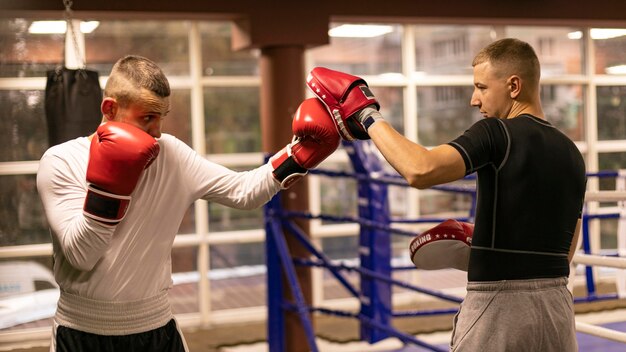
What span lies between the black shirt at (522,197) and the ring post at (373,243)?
2882mm

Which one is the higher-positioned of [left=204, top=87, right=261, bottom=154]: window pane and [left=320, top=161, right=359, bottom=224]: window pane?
[left=204, top=87, right=261, bottom=154]: window pane

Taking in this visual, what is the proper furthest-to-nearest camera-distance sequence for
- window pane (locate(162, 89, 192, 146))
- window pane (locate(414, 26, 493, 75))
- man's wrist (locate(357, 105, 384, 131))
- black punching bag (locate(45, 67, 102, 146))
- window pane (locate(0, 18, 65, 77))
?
window pane (locate(414, 26, 493, 75)) < window pane (locate(162, 89, 192, 146)) < window pane (locate(0, 18, 65, 77)) < black punching bag (locate(45, 67, 102, 146)) < man's wrist (locate(357, 105, 384, 131))

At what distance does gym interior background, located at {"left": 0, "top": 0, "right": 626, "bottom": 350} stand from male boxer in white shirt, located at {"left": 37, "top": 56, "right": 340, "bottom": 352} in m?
2.59

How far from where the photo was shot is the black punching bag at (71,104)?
10.9 feet

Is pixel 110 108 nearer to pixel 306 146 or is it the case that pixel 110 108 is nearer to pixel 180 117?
pixel 306 146

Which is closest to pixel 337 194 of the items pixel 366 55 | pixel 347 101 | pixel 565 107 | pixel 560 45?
pixel 366 55

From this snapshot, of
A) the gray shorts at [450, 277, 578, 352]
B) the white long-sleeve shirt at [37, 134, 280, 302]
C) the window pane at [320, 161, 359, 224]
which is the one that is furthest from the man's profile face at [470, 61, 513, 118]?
the window pane at [320, 161, 359, 224]

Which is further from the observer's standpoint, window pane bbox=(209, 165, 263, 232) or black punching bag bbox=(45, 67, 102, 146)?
→ window pane bbox=(209, 165, 263, 232)

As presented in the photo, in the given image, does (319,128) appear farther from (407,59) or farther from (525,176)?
(407,59)

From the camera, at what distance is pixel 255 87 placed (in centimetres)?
629

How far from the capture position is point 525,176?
6.23 feet

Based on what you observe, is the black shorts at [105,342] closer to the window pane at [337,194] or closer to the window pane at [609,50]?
the window pane at [337,194]

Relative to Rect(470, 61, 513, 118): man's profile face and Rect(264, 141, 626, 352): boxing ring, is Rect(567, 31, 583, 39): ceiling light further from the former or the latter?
Rect(470, 61, 513, 118): man's profile face

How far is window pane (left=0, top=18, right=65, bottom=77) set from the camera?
5.52 meters
